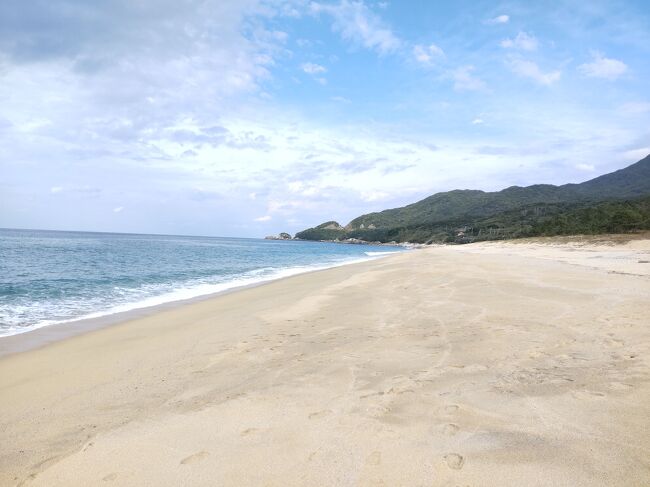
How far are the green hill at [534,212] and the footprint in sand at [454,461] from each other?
166 ft

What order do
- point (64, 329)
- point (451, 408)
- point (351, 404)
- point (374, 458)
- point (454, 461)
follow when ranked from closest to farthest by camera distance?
point (454, 461) → point (374, 458) → point (451, 408) → point (351, 404) → point (64, 329)

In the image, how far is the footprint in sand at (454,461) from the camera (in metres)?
3.00

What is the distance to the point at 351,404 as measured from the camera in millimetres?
4320

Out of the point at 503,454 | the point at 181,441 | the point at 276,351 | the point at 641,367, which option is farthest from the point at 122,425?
the point at 641,367

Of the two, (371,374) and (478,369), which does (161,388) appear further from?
(478,369)

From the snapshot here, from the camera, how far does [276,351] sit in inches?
275

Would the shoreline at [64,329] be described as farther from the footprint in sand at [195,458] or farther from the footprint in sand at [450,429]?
the footprint in sand at [450,429]

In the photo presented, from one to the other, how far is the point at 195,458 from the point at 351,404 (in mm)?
1765

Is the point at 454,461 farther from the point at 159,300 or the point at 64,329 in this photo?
the point at 159,300

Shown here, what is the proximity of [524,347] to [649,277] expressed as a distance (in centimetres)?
1198

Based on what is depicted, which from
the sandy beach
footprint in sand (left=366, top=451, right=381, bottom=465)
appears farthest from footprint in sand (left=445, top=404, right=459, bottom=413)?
footprint in sand (left=366, top=451, right=381, bottom=465)

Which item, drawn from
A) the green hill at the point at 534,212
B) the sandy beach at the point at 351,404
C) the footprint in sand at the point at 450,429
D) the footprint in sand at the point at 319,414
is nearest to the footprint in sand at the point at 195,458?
the sandy beach at the point at 351,404

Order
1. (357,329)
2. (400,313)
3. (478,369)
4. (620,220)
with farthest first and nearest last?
1. (620,220)
2. (400,313)
3. (357,329)
4. (478,369)

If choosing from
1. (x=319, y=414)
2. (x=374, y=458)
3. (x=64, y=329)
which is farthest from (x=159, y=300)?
(x=374, y=458)
